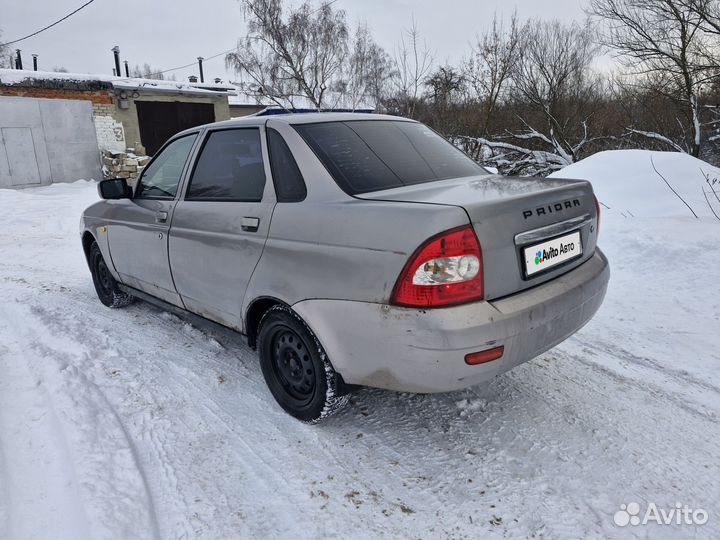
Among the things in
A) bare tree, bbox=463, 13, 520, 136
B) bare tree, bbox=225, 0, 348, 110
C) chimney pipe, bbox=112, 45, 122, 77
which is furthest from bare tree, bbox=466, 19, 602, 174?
chimney pipe, bbox=112, 45, 122, 77

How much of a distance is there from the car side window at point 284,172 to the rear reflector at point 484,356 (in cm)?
114

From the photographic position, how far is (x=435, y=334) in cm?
194

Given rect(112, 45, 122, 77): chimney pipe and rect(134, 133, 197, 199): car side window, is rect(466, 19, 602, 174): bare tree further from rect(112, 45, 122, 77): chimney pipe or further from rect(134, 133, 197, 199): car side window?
rect(112, 45, 122, 77): chimney pipe

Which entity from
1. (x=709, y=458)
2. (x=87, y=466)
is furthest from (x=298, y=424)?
(x=709, y=458)

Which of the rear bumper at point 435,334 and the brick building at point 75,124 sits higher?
the brick building at point 75,124

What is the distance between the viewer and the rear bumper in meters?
1.95

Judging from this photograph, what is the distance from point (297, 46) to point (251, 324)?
19581 millimetres

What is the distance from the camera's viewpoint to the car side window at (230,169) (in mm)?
2770

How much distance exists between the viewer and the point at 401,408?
2.75 metres

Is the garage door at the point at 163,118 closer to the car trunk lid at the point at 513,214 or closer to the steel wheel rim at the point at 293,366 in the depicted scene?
the steel wheel rim at the point at 293,366

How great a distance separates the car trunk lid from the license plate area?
12 millimetres

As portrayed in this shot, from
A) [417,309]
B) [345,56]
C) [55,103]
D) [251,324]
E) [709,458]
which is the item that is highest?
[345,56]

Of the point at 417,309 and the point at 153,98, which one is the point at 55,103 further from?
the point at 417,309

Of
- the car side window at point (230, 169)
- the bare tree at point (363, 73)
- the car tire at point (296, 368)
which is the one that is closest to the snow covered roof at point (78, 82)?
the bare tree at point (363, 73)
